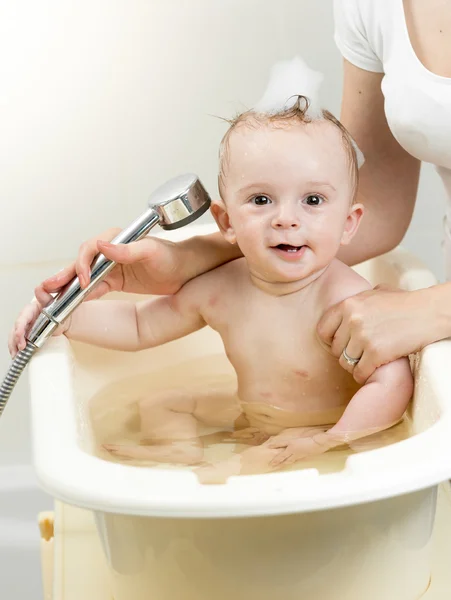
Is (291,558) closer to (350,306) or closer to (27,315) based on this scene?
(350,306)

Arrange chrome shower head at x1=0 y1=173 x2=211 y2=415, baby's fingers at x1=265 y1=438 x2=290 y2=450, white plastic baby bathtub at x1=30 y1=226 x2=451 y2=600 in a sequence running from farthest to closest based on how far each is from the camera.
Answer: chrome shower head at x1=0 y1=173 x2=211 y2=415
baby's fingers at x1=265 y1=438 x2=290 y2=450
white plastic baby bathtub at x1=30 y1=226 x2=451 y2=600

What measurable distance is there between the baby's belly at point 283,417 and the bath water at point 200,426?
0.21 feet

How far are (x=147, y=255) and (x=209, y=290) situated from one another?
13 centimetres

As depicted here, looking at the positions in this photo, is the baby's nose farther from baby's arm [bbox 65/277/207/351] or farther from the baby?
baby's arm [bbox 65/277/207/351]

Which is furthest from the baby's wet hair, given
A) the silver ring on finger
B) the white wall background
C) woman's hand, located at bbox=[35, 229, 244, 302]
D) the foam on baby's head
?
the white wall background

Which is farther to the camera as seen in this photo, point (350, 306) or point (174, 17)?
point (174, 17)

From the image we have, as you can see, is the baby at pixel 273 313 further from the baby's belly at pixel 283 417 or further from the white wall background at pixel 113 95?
the white wall background at pixel 113 95

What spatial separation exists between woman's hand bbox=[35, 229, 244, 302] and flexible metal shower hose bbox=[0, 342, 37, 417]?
7cm

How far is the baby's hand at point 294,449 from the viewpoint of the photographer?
40.2 inches

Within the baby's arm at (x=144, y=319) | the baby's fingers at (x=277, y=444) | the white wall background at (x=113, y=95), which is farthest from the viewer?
the white wall background at (x=113, y=95)

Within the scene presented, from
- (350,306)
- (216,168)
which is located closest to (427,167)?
(216,168)

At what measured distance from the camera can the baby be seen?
1.14 m

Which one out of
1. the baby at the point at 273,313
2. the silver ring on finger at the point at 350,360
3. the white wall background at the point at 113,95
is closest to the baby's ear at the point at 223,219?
the baby at the point at 273,313

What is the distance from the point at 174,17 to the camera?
1758mm
